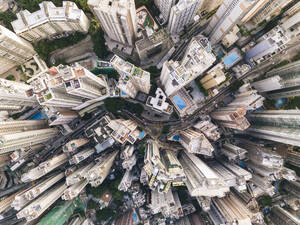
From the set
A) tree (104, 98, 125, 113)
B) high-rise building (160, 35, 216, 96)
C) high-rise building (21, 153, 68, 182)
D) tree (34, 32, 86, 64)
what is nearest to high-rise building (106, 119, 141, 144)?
tree (104, 98, 125, 113)

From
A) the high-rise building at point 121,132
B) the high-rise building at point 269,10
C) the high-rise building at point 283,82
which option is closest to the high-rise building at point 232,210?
the high-rise building at point 121,132

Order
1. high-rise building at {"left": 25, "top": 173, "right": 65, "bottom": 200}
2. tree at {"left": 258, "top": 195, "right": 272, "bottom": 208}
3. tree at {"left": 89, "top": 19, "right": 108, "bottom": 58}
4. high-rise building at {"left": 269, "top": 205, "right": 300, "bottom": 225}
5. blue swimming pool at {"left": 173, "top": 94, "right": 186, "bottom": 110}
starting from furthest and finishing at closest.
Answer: tree at {"left": 258, "top": 195, "right": 272, "bottom": 208}
blue swimming pool at {"left": 173, "top": 94, "right": 186, "bottom": 110}
tree at {"left": 89, "top": 19, "right": 108, "bottom": 58}
high-rise building at {"left": 269, "top": 205, "right": 300, "bottom": 225}
high-rise building at {"left": 25, "top": 173, "right": 65, "bottom": 200}

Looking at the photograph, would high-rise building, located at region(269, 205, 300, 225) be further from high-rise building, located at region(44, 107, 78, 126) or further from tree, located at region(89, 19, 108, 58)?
tree, located at region(89, 19, 108, 58)

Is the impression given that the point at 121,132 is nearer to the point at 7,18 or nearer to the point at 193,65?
the point at 193,65

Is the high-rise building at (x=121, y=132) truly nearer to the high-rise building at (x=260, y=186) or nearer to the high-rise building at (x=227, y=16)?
the high-rise building at (x=227, y=16)

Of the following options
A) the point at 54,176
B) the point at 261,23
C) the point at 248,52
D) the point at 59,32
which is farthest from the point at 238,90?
the point at 54,176

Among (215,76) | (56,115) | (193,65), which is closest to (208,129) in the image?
(215,76)
